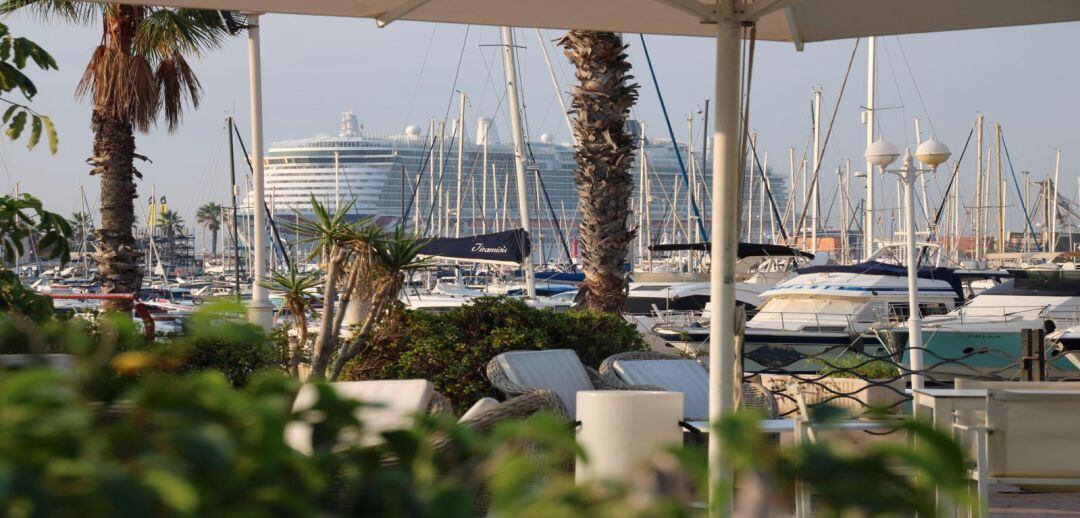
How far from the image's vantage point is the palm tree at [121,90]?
583 inches

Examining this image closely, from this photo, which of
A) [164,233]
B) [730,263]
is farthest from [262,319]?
[164,233]

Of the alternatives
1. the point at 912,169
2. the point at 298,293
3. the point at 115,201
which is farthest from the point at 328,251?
the point at 115,201

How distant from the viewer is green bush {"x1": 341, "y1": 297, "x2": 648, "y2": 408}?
6871 mm

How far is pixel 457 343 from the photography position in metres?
6.98

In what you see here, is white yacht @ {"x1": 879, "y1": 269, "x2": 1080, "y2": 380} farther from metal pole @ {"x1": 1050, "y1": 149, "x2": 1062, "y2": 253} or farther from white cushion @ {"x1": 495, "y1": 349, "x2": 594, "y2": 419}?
metal pole @ {"x1": 1050, "y1": 149, "x2": 1062, "y2": 253}

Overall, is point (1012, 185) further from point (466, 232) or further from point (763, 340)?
point (763, 340)

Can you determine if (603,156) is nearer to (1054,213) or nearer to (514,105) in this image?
(514,105)

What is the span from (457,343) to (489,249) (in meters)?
14.8

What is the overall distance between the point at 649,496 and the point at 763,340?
13.7m

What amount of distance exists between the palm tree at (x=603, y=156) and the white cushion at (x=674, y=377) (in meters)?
4.76

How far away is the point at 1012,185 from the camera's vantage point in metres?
45.7

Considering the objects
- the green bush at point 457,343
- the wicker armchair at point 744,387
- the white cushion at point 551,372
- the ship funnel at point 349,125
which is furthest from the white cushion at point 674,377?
the ship funnel at point 349,125

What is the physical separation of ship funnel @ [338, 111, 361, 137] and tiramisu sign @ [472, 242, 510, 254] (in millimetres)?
61498

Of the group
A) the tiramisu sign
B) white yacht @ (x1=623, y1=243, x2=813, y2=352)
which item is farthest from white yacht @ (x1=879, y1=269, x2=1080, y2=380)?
the tiramisu sign
